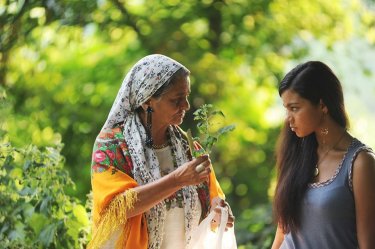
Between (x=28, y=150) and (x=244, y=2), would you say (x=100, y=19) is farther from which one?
(x=28, y=150)

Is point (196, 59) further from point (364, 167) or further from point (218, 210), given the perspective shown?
point (364, 167)

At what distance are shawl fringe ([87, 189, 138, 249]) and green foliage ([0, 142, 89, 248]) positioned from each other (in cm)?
70

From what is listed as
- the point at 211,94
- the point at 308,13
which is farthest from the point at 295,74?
the point at 308,13

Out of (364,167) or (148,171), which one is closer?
(364,167)

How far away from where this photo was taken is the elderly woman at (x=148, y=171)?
103 inches

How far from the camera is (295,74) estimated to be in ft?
8.56

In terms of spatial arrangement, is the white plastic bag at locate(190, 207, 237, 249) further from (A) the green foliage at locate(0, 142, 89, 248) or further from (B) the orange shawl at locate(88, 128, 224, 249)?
(A) the green foliage at locate(0, 142, 89, 248)

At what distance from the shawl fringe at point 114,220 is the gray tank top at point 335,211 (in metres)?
0.62

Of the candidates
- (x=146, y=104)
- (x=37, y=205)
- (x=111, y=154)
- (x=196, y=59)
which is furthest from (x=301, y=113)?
(x=196, y=59)

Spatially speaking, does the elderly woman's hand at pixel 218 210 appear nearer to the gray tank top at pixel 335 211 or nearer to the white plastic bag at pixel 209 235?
the white plastic bag at pixel 209 235

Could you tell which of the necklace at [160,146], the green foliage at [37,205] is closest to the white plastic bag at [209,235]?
the necklace at [160,146]

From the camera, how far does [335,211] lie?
2.49m

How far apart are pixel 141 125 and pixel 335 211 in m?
0.78

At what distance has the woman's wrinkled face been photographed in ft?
8.84
